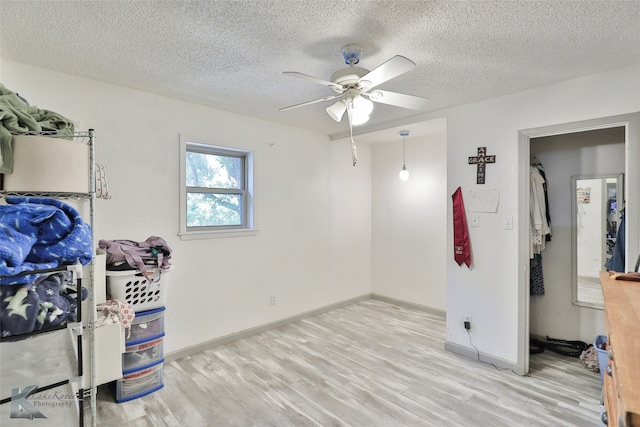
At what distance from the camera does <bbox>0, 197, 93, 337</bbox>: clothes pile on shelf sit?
42.5 inches

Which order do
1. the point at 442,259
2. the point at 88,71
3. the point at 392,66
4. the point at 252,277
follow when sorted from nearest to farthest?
the point at 392,66, the point at 88,71, the point at 252,277, the point at 442,259

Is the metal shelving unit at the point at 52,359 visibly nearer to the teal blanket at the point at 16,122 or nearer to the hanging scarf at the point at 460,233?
the teal blanket at the point at 16,122

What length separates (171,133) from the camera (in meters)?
2.91

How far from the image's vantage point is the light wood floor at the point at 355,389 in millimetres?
2115

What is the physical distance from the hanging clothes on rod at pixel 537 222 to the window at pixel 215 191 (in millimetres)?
2740

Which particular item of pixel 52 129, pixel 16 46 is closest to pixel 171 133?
pixel 16 46

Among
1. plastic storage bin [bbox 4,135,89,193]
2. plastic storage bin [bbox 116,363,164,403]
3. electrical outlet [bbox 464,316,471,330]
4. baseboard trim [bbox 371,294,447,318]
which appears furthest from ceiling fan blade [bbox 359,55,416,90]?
baseboard trim [bbox 371,294,447,318]

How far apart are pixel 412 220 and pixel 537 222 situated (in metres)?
1.64

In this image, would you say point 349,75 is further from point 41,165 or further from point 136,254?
point 136,254

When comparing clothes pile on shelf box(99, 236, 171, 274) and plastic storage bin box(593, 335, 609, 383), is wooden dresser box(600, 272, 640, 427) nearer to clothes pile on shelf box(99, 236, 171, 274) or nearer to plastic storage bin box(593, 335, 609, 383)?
plastic storage bin box(593, 335, 609, 383)

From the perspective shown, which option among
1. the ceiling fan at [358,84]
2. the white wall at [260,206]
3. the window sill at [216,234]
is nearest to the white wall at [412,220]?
the white wall at [260,206]

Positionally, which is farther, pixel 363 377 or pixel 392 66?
pixel 363 377

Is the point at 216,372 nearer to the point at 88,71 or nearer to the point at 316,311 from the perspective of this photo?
the point at 316,311

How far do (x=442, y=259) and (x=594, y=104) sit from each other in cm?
230
